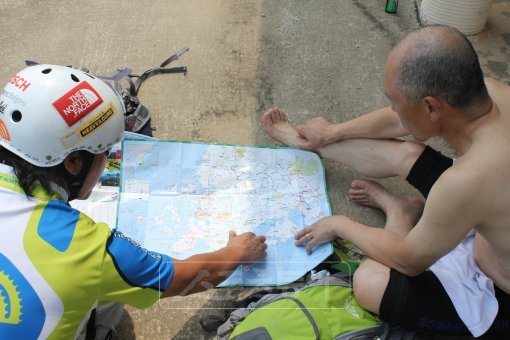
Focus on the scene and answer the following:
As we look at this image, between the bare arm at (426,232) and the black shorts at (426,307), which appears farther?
the black shorts at (426,307)

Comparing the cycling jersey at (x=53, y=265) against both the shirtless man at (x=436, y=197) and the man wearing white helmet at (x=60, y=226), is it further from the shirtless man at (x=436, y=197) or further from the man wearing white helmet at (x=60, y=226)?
the shirtless man at (x=436, y=197)

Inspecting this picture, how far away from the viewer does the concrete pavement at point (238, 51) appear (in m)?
3.37

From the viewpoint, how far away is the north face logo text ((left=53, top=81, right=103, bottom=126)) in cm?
182

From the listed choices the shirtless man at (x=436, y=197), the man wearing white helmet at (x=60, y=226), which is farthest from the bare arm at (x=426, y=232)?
the man wearing white helmet at (x=60, y=226)

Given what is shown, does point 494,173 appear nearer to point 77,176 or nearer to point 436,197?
point 436,197

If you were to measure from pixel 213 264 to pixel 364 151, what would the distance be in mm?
1144

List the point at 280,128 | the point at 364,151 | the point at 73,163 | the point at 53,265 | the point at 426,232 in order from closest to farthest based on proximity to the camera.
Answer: the point at 53,265 < the point at 73,163 < the point at 426,232 < the point at 364,151 < the point at 280,128

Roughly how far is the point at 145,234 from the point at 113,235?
87 cm

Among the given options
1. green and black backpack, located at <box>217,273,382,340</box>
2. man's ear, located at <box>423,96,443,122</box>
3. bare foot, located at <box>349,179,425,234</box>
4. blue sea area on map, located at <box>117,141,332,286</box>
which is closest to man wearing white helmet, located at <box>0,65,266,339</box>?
green and black backpack, located at <box>217,273,382,340</box>

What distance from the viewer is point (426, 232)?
81.0 inches

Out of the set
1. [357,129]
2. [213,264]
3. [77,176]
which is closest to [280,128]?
[357,129]

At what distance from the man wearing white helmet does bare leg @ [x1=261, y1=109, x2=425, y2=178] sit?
1169mm

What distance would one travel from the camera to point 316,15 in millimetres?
4250

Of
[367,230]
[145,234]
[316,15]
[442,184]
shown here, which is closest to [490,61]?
[316,15]
